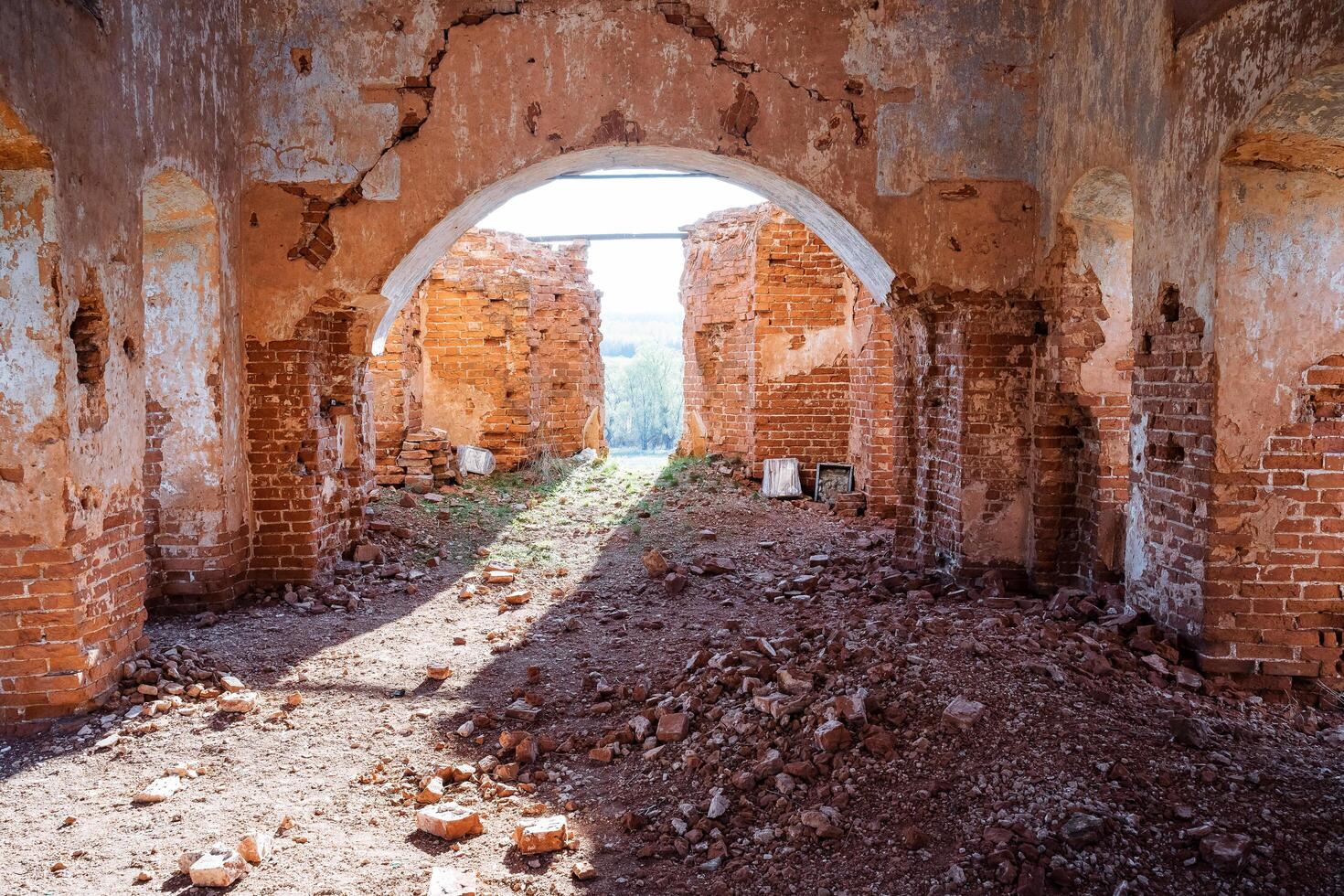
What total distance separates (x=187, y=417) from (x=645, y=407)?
24.1 meters

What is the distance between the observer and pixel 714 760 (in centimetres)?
348

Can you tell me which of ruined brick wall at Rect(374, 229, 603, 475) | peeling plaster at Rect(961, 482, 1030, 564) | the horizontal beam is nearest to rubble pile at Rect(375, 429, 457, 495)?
ruined brick wall at Rect(374, 229, 603, 475)

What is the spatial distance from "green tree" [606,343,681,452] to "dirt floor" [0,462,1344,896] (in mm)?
23277

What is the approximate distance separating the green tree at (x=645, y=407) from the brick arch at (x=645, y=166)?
70.8 feet

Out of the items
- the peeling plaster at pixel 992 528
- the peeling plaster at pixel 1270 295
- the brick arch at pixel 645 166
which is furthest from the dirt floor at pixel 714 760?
the brick arch at pixel 645 166

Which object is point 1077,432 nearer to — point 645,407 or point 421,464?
point 421,464

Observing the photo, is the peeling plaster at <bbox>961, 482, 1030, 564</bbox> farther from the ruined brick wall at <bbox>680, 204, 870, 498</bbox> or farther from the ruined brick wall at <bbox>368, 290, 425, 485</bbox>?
the ruined brick wall at <bbox>368, 290, 425, 485</bbox>

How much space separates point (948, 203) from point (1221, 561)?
286 cm

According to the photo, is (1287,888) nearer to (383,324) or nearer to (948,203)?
(948,203)

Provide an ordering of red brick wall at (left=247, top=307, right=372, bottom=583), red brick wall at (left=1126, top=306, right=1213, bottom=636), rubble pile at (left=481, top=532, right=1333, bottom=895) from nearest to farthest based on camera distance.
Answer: rubble pile at (left=481, top=532, right=1333, bottom=895)
red brick wall at (left=1126, top=306, right=1213, bottom=636)
red brick wall at (left=247, top=307, right=372, bottom=583)

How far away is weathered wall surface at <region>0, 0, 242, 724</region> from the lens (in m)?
3.81

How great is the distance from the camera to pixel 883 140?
19.0 feet

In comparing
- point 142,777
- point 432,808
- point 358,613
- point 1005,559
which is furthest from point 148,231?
point 1005,559

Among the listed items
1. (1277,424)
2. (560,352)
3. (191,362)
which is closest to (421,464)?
(560,352)
